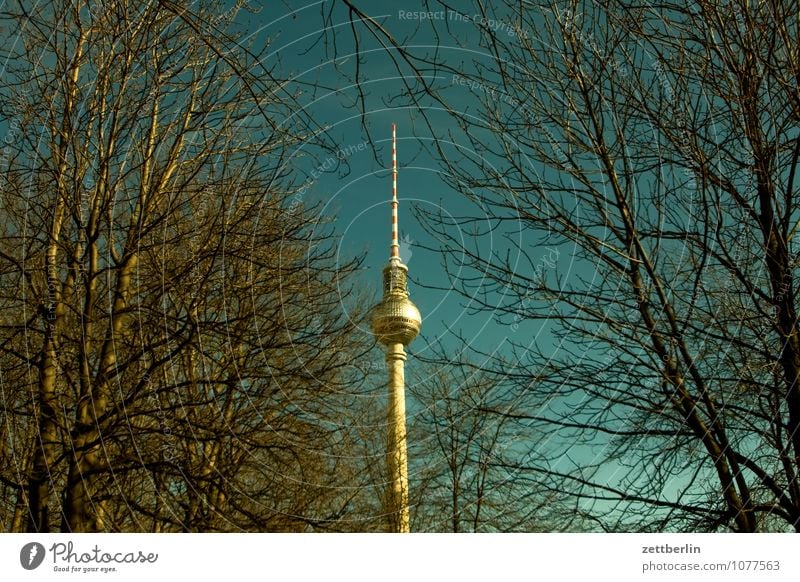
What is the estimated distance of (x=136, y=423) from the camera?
693 centimetres

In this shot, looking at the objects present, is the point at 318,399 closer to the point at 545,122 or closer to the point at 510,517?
the point at 510,517

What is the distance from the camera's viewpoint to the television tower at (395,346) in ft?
21.8
